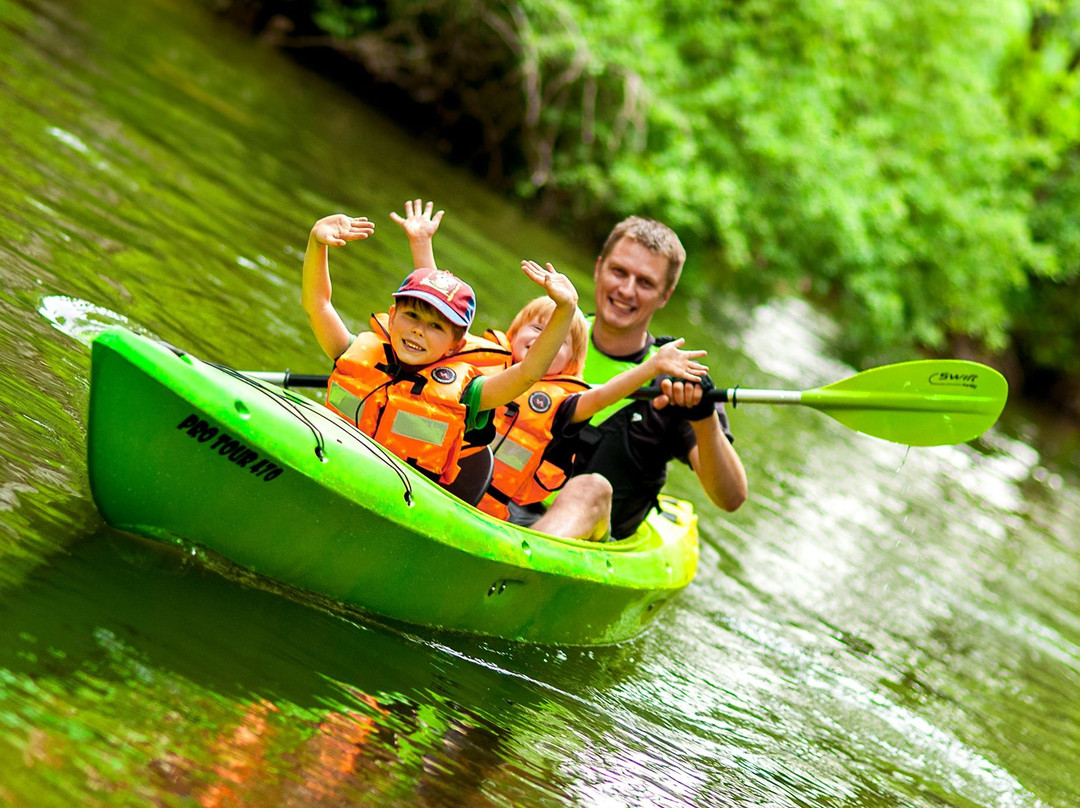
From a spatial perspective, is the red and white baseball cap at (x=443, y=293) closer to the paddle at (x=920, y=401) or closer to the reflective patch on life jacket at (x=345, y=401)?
the reflective patch on life jacket at (x=345, y=401)

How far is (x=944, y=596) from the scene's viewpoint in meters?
6.68

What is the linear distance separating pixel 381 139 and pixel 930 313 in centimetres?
769

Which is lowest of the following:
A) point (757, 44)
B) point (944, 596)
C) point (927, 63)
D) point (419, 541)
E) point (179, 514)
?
point (179, 514)

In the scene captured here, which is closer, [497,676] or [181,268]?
[497,676]

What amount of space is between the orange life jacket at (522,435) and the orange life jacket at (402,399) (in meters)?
0.40

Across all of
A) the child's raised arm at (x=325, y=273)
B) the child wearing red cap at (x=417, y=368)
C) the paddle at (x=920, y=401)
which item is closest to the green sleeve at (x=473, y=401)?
the child wearing red cap at (x=417, y=368)

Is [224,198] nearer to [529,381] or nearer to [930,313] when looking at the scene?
→ [529,381]

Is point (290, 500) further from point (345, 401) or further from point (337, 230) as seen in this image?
point (337, 230)

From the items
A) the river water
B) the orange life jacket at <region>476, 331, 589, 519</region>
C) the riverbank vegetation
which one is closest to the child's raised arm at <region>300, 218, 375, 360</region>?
the orange life jacket at <region>476, 331, 589, 519</region>

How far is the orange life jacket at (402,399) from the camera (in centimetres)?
321

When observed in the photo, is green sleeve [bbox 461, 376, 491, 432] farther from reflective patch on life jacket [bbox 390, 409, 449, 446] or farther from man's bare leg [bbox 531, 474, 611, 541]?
man's bare leg [bbox 531, 474, 611, 541]

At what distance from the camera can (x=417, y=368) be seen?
10.6 feet

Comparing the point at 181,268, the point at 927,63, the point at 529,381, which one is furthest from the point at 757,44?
the point at 529,381

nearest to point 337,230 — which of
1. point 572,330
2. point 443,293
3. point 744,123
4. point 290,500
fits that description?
→ point 443,293
